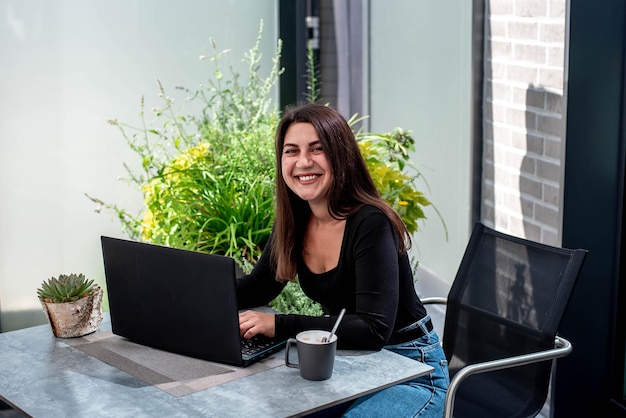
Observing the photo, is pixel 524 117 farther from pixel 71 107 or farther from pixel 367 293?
pixel 71 107

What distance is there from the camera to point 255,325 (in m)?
2.17

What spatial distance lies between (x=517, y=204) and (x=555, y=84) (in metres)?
0.52

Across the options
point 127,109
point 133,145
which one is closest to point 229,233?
point 133,145

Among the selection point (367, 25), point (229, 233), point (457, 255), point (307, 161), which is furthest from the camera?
point (367, 25)

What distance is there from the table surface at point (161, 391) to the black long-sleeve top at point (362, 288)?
6 cm

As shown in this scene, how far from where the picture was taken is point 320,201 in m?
2.39

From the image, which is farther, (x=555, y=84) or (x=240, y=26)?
(x=240, y=26)

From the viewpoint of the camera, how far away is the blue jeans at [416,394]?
2084mm

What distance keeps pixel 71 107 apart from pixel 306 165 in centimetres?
185

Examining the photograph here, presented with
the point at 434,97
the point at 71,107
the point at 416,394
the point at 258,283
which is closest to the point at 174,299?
the point at 258,283

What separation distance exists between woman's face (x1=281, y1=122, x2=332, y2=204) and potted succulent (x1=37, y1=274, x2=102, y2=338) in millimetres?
555

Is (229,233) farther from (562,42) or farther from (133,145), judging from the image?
(562,42)

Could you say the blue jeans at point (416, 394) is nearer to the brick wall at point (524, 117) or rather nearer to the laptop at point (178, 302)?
the laptop at point (178, 302)

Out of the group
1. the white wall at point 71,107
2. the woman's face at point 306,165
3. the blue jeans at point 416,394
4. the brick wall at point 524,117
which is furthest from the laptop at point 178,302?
the white wall at point 71,107
